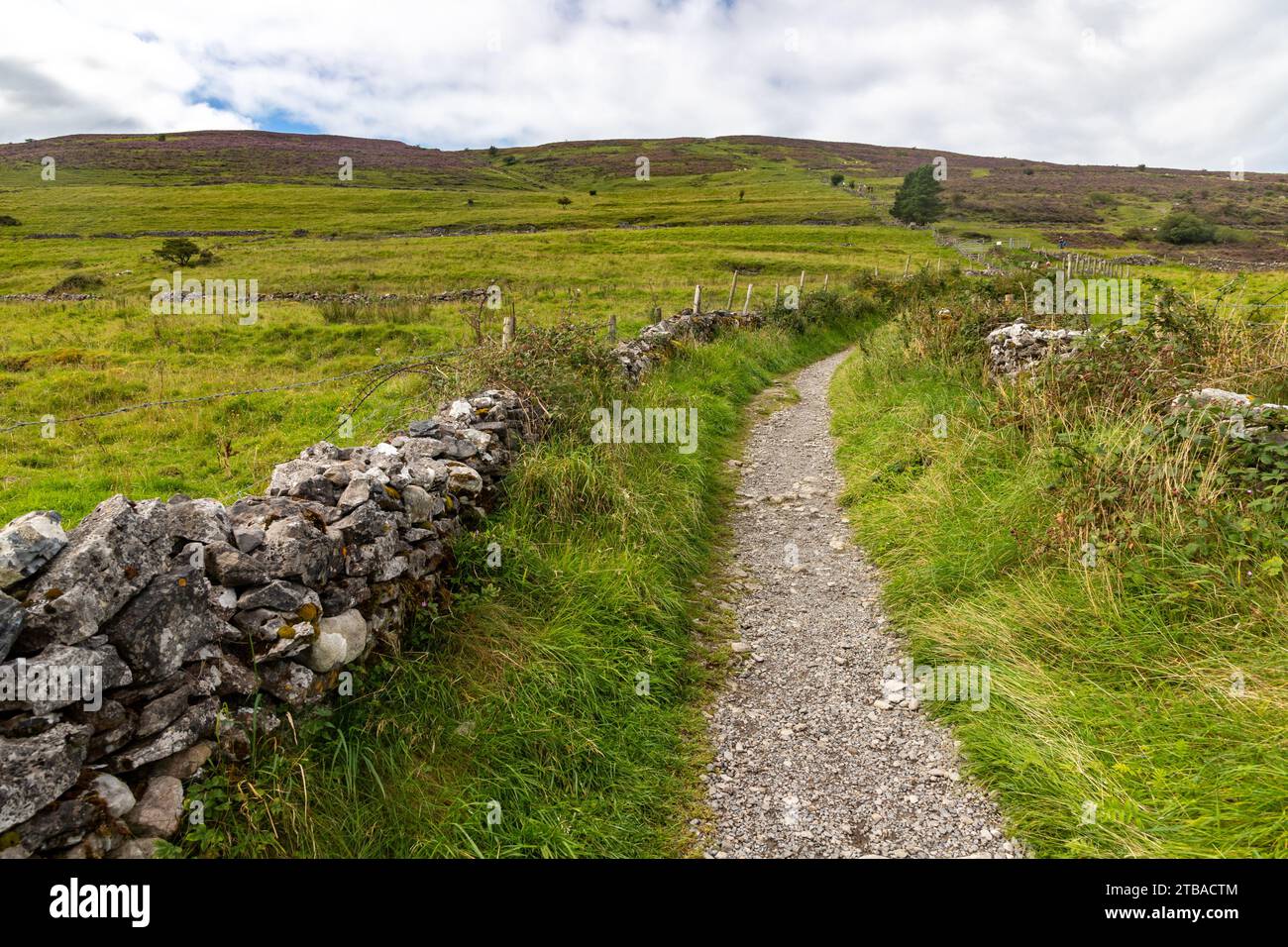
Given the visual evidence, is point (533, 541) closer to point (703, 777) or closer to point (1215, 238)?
point (703, 777)

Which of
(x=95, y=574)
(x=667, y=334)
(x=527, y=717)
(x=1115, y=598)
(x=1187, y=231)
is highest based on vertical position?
(x=1187, y=231)

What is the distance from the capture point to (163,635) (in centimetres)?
303

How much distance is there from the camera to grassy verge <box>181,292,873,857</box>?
342 cm

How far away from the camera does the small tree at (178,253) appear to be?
1491 inches

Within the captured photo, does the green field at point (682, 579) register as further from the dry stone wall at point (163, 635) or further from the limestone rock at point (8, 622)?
the limestone rock at point (8, 622)

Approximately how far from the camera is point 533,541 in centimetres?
607

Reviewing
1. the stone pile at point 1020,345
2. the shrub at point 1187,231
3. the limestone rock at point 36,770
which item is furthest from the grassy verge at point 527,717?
the shrub at point 1187,231

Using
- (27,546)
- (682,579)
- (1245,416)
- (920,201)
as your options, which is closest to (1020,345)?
(1245,416)

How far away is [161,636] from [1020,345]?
1075 centimetres

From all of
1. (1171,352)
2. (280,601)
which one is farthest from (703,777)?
(1171,352)

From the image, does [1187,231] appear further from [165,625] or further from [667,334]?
[165,625]

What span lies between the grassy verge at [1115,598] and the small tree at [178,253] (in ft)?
144
